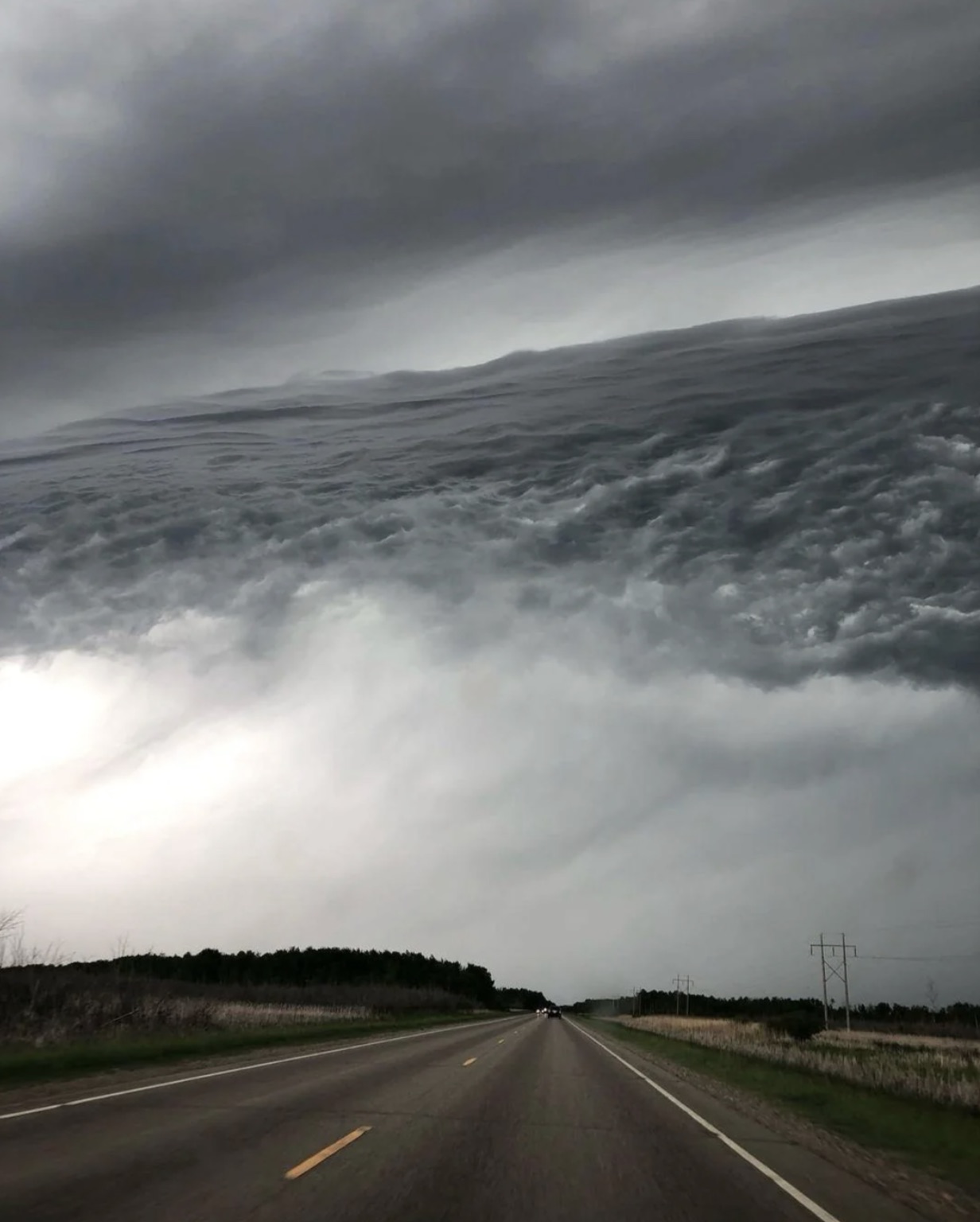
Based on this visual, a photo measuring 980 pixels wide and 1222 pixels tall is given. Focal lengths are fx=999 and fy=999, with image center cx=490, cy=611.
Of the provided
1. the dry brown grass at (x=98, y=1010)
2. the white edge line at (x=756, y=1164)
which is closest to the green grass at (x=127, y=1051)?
the dry brown grass at (x=98, y=1010)

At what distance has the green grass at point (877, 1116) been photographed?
1188 centimetres

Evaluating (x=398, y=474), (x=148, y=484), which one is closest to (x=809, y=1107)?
(x=398, y=474)

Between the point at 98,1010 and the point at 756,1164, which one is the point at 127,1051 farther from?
the point at 756,1164

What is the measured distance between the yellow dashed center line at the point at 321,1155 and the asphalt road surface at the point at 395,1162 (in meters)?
0.04

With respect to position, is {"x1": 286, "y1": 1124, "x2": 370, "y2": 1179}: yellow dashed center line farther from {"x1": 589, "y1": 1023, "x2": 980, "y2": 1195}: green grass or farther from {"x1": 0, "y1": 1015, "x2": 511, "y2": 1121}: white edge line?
{"x1": 589, "y1": 1023, "x2": 980, "y2": 1195}: green grass

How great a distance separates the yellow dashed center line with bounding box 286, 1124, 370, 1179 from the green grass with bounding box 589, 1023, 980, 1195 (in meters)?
6.30

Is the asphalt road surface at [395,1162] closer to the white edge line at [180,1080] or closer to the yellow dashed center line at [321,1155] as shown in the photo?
the yellow dashed center line at [321,1155]

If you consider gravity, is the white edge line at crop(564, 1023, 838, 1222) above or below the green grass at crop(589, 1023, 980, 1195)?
above

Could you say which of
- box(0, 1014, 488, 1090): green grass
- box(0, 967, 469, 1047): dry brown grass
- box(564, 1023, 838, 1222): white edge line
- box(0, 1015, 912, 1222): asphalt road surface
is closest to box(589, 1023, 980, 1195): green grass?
box(0, 1015, 912, 1222): asphalt road surface

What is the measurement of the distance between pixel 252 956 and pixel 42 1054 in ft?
617

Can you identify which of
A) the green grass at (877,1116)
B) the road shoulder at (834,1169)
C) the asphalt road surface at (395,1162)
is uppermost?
the asphalt road surface at (395,1162)

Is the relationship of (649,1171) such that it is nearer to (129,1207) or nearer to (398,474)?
(129,1207)

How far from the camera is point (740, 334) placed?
20781 mm

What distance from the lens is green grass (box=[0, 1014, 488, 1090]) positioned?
17.2 m
